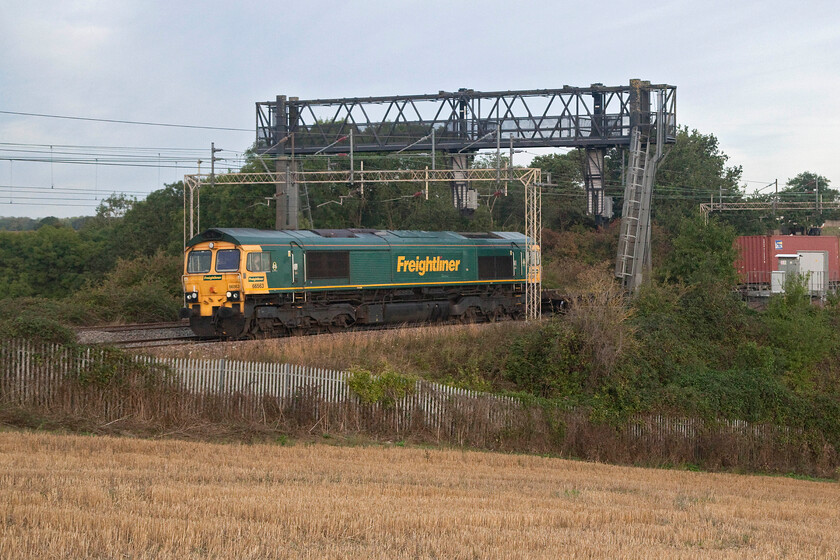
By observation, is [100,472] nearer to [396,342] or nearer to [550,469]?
[550,469]

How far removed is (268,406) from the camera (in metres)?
19.9

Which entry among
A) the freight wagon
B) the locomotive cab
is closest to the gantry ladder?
the freight wagon

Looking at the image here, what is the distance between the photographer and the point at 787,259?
4972cm

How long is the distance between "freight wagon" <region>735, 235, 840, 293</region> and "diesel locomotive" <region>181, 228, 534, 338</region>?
2116 cm

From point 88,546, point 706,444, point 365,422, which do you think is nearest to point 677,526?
point 88,546

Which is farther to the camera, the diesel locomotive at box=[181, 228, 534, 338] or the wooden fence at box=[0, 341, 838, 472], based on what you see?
the diesel locomotive at box=[181, 228, 534, 338]

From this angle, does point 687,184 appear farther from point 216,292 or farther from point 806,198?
point 216,292

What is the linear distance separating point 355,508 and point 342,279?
61.7ft

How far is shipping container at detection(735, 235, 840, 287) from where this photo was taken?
165 feet

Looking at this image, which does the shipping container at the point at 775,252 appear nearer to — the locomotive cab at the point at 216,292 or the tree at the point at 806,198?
the tree at the point at 806,198

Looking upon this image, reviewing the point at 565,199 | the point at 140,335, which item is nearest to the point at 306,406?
the point at 140,335

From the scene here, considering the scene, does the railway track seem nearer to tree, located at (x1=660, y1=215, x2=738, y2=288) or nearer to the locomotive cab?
the locomotive cab

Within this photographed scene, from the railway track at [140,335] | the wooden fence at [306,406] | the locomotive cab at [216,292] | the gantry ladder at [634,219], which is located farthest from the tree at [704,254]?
the railway track at [140,335]

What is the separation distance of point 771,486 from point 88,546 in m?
15.7
